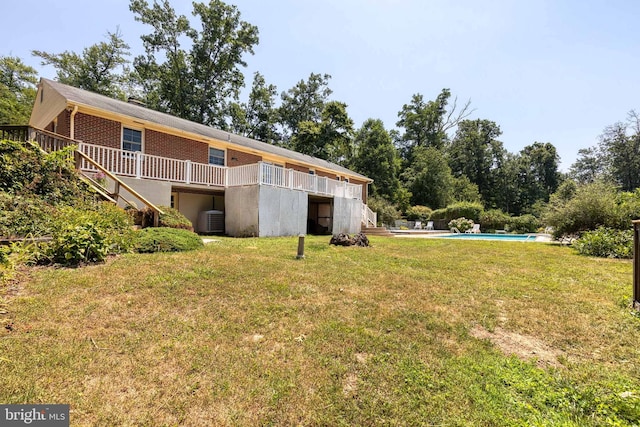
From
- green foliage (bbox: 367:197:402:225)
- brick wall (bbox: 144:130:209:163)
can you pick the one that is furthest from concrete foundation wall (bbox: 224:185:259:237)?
green foliage (bbox: 367:197:402:225)

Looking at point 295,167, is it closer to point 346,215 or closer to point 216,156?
point 346,215

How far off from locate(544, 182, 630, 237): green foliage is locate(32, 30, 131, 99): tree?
112 ft

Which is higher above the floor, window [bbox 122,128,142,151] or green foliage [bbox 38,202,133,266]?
window [bbox 122,128,142,151]

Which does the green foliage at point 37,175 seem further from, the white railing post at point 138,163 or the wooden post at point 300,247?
the wooden post at point 300,247

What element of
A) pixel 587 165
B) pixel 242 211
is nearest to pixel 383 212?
pixel 242 211

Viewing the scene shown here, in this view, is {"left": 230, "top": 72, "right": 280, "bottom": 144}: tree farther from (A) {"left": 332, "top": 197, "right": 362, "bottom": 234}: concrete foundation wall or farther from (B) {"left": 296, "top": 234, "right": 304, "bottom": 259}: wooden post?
(B) {"left": 296, "top": 234, "right": 304, "bottom": 259}: wooden post

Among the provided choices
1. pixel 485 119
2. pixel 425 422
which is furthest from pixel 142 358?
pixel 485 119

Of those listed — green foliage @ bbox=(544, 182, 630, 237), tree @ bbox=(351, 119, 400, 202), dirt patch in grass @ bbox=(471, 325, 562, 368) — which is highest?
tree @ bbox=(351, 119, 400, 202)

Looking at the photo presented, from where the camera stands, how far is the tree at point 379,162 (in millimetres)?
31611

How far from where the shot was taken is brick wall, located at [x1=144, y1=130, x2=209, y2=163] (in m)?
11.9

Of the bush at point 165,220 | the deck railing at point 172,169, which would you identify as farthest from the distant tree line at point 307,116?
the bush at point 165,220

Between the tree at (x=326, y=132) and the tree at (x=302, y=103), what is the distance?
4572 mm

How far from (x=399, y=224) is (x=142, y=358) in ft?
81.5

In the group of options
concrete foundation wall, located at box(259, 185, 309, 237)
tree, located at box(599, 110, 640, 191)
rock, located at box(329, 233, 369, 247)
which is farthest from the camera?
tree, located at box(599, 110, 640, 191)
